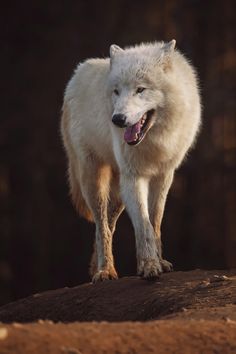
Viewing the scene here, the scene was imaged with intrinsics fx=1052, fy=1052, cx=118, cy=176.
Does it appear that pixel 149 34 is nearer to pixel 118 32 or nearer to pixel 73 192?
pixel 118 32

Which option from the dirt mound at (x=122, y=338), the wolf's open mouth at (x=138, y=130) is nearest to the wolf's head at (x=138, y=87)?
the wolf's open mouth at (x=138, y=130)

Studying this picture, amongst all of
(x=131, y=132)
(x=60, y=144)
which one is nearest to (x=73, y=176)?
(x=131, y=132)

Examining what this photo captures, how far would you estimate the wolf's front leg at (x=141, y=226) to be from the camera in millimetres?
8133

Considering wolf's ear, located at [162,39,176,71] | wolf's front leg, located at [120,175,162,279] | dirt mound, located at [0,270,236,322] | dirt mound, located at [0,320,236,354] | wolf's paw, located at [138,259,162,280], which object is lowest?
dirt mound, located at [0,320,236,354]

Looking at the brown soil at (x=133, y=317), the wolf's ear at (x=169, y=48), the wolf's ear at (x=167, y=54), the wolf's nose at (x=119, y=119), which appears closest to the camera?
the brown soil at (x=133, y=317)

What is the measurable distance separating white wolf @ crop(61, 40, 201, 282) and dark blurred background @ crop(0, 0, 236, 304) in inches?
346

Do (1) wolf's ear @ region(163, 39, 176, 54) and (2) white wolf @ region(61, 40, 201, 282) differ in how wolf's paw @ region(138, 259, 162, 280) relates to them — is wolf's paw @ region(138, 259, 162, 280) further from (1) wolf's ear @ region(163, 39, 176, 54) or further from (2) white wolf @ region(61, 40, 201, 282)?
(1) wolf's ear @ region(163, 39, 176, 54)

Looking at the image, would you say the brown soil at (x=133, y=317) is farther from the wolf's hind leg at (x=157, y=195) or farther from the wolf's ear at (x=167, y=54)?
the wolf's ear at (x=167, y=54)

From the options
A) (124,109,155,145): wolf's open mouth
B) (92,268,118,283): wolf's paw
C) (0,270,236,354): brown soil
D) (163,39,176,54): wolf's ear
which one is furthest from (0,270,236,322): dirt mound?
(163,39,176,54): wolf's ear

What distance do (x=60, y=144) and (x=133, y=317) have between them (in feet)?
39.3

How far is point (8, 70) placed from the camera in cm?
2020

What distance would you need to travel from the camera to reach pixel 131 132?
27.4 feet

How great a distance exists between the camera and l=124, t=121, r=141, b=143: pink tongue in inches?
327

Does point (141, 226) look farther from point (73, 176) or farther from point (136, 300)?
point (73, 176)
